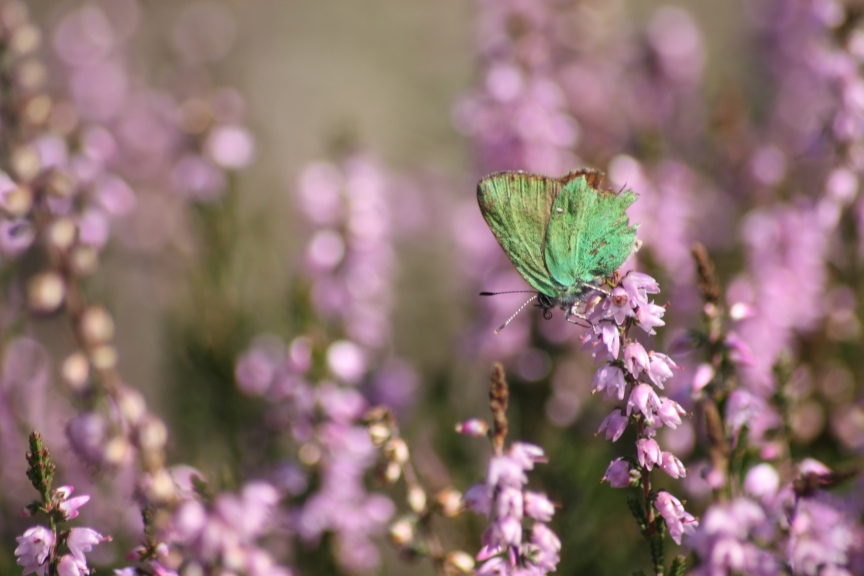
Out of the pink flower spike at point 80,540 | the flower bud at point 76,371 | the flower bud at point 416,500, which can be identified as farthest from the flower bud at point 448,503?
the flower bud at point 76,371

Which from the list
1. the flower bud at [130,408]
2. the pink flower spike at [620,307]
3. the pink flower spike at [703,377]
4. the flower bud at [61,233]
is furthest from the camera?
the flower bud at [61,233]

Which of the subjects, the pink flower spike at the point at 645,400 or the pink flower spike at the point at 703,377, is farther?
the pink flower spike at the point at 703,377

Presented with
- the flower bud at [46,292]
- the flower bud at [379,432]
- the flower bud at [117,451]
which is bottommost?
the flower bud at [117,451]

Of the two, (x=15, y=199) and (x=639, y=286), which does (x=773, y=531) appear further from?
(x=15, y=199)

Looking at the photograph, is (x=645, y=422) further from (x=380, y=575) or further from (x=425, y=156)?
(x=425, y=156)

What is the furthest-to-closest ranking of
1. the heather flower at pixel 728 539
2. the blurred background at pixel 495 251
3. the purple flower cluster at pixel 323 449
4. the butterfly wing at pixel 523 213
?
the blurred background at pixel 495 251
the purple flower cluster at pixel 323 449
the butterfly wing at pixel 523 213
the heather flower at pixel 728 539

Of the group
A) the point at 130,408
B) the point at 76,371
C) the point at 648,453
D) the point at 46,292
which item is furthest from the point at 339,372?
the point at 648,453

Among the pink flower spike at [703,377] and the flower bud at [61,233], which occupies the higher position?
the flower bud at [61,233]

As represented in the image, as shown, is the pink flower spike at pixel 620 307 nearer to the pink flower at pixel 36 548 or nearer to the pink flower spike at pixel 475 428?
the pink flower spike at pixel 475 428
